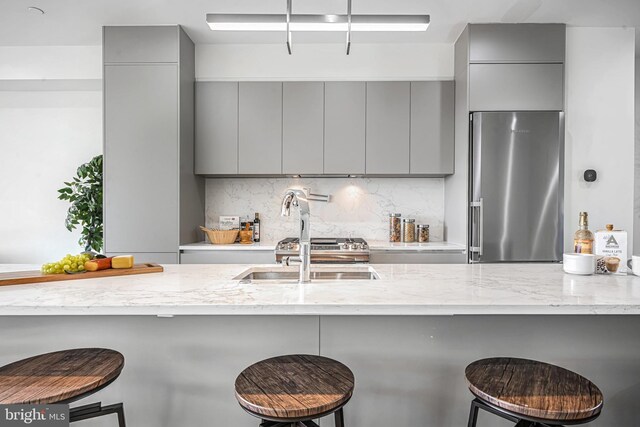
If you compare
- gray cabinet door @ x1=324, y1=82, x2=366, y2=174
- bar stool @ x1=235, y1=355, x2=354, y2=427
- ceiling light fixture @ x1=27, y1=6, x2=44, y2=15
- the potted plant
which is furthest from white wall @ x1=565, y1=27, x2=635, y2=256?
ceiling light fixture @ x1=27, y1=6, x2=44, y2=15

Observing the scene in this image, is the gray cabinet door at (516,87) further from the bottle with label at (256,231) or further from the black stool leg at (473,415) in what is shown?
the black stool leg at (473,415)

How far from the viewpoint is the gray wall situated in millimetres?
1465

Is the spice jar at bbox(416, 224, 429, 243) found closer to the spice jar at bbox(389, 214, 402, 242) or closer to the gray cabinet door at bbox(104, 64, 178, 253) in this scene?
the spice jar at bbox(389, 214, 402, 242)

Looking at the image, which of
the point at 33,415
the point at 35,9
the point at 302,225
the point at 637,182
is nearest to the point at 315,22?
the point at 302,225

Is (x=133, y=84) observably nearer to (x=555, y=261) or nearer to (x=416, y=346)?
(x=416, y=346)

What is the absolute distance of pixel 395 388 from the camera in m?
1.48

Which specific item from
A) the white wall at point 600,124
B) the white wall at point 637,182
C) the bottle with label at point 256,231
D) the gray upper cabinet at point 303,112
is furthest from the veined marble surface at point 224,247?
the white wall at point 637,182

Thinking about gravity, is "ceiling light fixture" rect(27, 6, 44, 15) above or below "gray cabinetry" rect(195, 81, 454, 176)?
above

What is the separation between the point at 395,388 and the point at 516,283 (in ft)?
2.08

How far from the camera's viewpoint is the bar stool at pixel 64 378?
1.07m

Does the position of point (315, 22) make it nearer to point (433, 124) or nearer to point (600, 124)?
point (433, 124)

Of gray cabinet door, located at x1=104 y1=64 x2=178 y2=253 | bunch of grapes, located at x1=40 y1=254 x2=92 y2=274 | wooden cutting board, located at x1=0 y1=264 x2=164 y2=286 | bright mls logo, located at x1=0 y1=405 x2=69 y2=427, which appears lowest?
bright mls logo, located at x1=0 y1=405 x2=69 y2=427

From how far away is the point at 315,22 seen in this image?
1888mm

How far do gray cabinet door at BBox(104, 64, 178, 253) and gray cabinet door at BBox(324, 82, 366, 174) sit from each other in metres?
1.29
